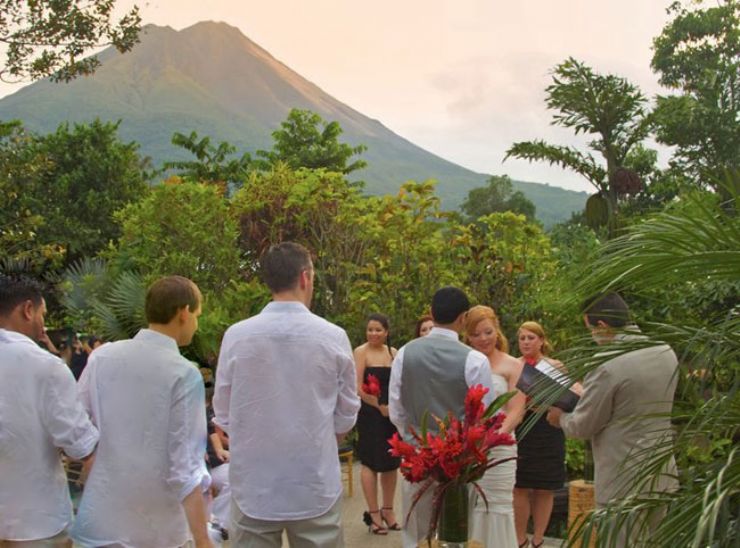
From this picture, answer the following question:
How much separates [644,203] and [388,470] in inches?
751

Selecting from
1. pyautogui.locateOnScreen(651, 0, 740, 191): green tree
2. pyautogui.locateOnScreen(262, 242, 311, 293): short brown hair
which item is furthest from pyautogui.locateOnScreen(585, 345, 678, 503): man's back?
pyautogui.locateOnScreen(651, 0, 740, 191): green tree

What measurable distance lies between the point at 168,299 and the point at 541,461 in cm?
374

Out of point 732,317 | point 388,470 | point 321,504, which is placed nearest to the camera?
point 732,317

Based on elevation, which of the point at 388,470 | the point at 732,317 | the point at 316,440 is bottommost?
the point at 388,470

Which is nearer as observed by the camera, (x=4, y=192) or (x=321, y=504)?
(x=321, y=504)

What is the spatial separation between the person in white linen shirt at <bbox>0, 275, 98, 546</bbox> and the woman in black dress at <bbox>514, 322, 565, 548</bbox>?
3.75 m

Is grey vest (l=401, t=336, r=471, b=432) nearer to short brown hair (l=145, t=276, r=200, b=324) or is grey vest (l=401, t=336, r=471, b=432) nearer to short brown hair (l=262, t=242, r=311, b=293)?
short brown hair (l=262, t=242, r=311, b=293)

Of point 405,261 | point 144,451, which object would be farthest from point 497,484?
point 405,261

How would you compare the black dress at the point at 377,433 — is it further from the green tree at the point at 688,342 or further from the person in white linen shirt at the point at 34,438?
the green tree at the point at 688,342

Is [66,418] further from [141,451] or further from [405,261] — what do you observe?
[405,261]

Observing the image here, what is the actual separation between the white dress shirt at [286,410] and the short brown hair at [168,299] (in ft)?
0.95

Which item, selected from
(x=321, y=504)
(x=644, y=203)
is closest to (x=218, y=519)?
(x=321, y=504)

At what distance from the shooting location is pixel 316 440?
161 inches

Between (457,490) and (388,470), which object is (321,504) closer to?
(457,490)
